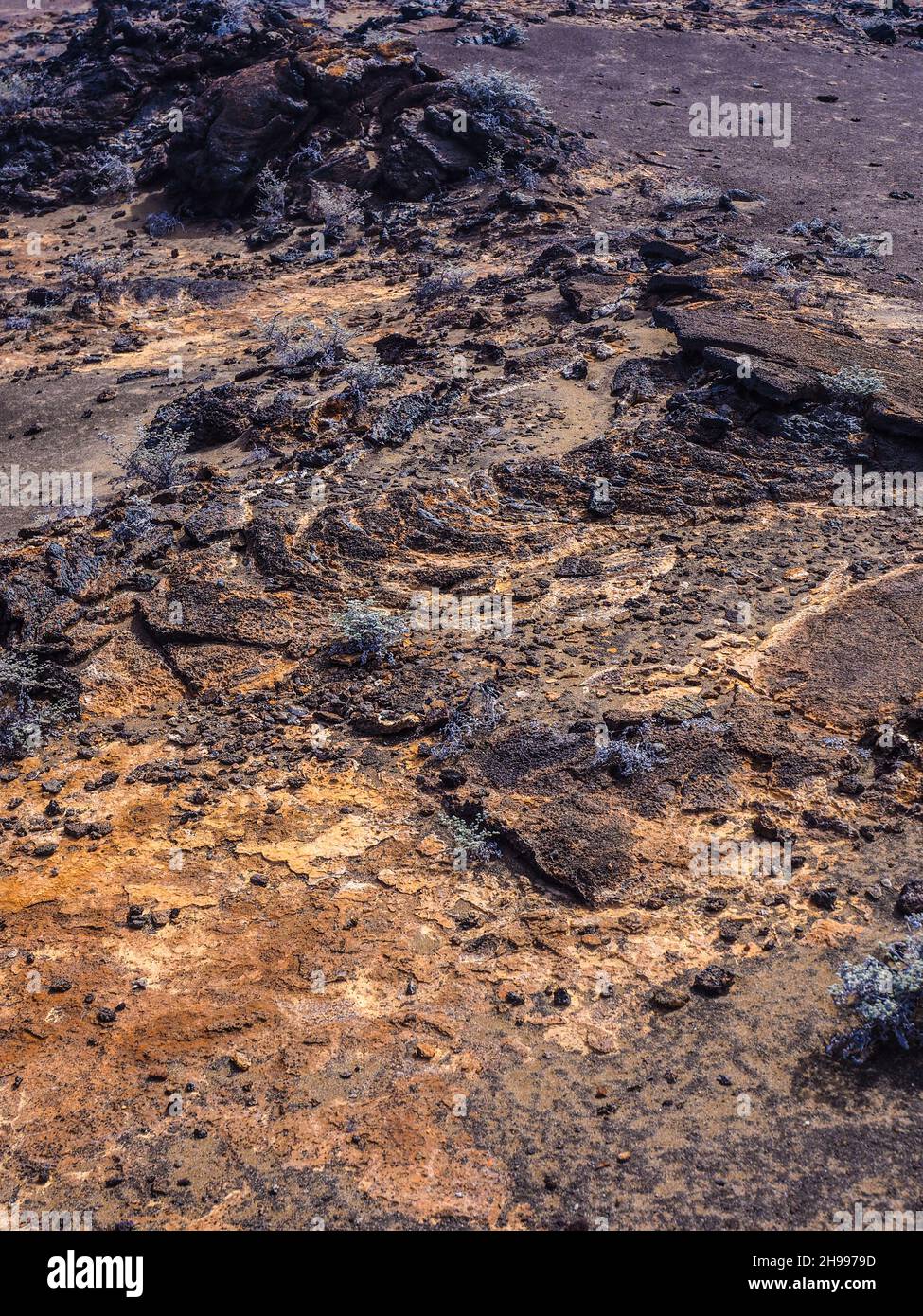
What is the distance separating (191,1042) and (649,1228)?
1.66 metres

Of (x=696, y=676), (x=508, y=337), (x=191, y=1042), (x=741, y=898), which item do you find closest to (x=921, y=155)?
(x=508, y=337)

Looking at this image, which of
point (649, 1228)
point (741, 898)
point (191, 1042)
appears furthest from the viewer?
point (741, 898)

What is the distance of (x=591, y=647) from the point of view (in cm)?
537

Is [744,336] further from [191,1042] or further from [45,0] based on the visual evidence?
[45,0]

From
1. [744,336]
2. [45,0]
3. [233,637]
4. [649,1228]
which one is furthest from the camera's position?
[45,0]

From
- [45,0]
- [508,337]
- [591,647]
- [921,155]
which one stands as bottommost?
[591,647]

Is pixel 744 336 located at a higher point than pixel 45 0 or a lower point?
lower

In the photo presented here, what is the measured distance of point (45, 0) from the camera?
77.7 ft

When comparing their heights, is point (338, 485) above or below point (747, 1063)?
above

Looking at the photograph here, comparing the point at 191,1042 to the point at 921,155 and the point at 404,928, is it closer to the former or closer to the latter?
the point at 404,928

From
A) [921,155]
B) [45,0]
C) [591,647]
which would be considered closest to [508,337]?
[591,647]

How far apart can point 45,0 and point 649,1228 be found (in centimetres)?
2873

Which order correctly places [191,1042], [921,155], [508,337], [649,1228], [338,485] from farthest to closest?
[921,155] → [508,337] → [338,485] → [191,1042] → [649,1228]

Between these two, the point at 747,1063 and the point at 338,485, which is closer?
the point at 747,1063
